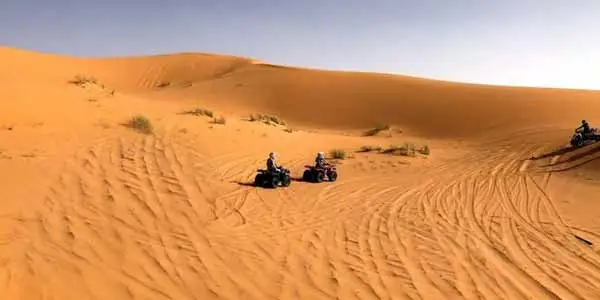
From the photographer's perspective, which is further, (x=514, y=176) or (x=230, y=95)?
(x=230, y=95)

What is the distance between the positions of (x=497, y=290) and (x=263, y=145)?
992 centimetres

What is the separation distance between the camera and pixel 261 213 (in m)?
8.67

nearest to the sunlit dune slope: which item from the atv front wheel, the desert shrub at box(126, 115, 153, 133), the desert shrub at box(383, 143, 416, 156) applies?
the desert shrub at box(383, 143, 416, 156)

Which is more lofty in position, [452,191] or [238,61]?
[238,61]

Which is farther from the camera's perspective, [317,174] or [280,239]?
[317,174]

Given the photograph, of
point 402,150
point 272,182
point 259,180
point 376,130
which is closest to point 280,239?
point 272,182

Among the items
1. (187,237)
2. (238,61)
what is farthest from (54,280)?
(238,61)

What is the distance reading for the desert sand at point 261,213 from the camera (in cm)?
588

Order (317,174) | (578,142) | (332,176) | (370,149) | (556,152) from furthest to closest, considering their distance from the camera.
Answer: (370,149) < (556,152) < (578,142) < (332,176) < (317,174)

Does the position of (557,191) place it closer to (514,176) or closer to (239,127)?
(514,176)

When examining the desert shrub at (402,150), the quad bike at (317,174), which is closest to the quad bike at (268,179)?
the quad bike at (317,174)

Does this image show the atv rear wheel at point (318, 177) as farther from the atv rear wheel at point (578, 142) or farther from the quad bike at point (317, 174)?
the atv rear wheel at point (578, 142)

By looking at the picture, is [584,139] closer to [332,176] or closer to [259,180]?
[332,176]

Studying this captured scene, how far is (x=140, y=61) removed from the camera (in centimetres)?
4750
